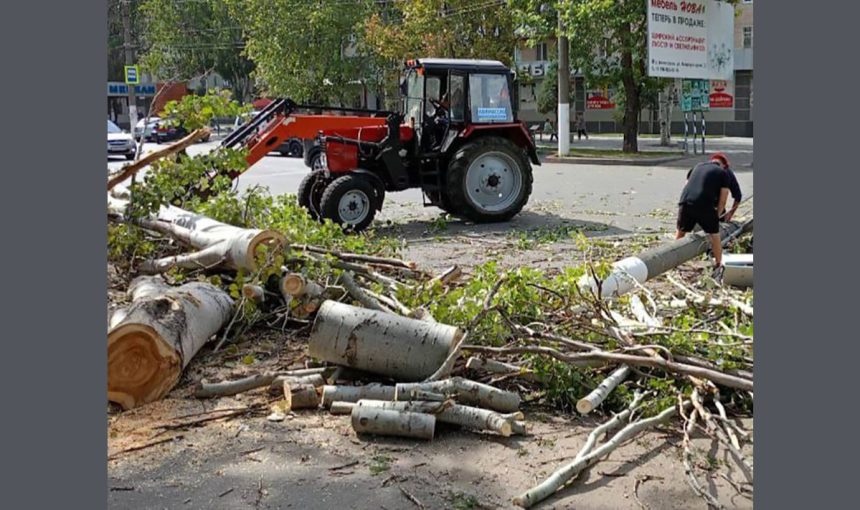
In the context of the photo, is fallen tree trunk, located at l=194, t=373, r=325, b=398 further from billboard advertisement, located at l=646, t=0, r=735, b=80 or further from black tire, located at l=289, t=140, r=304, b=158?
black tire, located at l=289, t=140, r=304, b=158

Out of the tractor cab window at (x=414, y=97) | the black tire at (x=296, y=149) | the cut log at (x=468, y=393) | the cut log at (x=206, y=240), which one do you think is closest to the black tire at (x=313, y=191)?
the tractor cab window at (x=414, y=97)

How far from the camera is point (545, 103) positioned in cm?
5066

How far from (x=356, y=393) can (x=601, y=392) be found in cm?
153

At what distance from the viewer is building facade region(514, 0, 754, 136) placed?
51.0 m

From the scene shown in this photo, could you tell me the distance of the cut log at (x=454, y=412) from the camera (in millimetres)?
5457

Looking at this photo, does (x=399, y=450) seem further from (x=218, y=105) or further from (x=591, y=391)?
(x=218, y=105)

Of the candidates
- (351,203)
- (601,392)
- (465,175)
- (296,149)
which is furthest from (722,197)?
(296,149)

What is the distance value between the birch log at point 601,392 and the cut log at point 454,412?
1.29 feet

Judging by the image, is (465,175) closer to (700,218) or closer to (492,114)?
(492,114)

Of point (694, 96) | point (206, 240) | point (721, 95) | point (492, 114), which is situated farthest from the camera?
point (721, 95)

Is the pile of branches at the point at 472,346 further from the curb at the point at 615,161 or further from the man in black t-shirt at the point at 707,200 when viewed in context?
the curb at the point at 615,161

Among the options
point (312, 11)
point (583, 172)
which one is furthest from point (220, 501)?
point (312, 11)

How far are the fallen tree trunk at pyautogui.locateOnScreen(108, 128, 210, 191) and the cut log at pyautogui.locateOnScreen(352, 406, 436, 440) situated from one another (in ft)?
9.54

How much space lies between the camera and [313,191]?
1469cm
